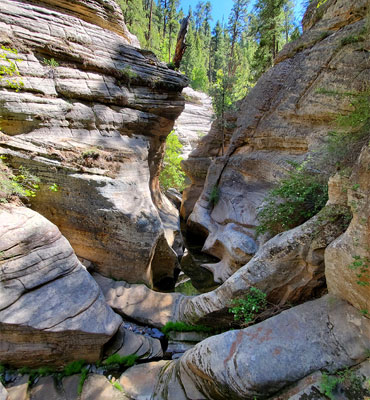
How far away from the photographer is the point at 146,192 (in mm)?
7828

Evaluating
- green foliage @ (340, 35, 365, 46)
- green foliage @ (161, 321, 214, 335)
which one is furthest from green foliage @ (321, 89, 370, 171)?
green foliage @ (161, 321, 214, 335)

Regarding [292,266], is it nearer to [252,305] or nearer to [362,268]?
[252,305]

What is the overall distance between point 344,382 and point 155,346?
4.29 metres

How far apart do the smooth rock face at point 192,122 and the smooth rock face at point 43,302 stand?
910 inches

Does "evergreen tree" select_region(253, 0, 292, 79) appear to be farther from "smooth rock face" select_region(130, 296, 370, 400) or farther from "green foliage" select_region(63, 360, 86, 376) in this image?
"green foliage" select_region(63, 360, 86, 376)

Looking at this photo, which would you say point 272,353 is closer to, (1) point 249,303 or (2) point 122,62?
(1) point 249,303

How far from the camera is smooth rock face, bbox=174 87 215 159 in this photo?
28.8m

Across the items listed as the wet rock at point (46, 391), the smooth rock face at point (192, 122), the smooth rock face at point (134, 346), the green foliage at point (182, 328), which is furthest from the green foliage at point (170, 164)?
the wet rock at point (46, 391)

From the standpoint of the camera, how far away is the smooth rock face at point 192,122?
28828mm

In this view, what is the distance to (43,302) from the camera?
4.43 m

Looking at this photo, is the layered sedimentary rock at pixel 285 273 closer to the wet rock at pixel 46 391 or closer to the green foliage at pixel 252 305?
the green foliage at pixel 252 305

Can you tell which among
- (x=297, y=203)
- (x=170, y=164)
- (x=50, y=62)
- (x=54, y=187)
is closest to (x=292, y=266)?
(x=297, y=203)

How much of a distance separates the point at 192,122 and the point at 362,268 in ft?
104

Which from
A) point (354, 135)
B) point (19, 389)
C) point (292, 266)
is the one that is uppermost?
point (354, 135)
